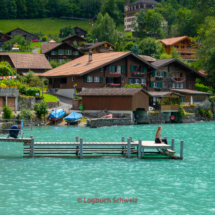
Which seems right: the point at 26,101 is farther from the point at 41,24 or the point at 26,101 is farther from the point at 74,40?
the point at 41,24

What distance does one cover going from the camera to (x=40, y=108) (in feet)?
186

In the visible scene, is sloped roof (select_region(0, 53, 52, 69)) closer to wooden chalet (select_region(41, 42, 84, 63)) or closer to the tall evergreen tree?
wooden chalet (select_region(41, 42, 84, 63))

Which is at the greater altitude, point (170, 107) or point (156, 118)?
point (170, 107)

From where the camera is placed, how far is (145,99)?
63.3m

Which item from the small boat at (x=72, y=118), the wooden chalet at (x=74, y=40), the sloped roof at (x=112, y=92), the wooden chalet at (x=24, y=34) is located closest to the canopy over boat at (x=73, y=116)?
the small boat at (x=72, y=118)

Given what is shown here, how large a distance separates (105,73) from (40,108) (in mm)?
22148

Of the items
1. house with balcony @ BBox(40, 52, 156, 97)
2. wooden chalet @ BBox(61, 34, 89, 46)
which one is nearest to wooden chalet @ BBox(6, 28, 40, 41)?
wooden chalet @ BBox(61, 34, 89, 46)

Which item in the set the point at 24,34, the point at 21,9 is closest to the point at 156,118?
the point at 24,34

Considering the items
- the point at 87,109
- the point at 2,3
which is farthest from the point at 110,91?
the point at 2,3

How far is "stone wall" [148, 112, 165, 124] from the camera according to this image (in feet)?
208

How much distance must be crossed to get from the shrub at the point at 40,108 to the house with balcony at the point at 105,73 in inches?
660

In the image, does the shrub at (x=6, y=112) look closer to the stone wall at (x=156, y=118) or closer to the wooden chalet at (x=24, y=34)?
the stone wall at (x=156, y=118)

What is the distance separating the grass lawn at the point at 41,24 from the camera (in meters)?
174

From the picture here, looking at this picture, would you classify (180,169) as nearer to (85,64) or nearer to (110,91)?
(110,91)
